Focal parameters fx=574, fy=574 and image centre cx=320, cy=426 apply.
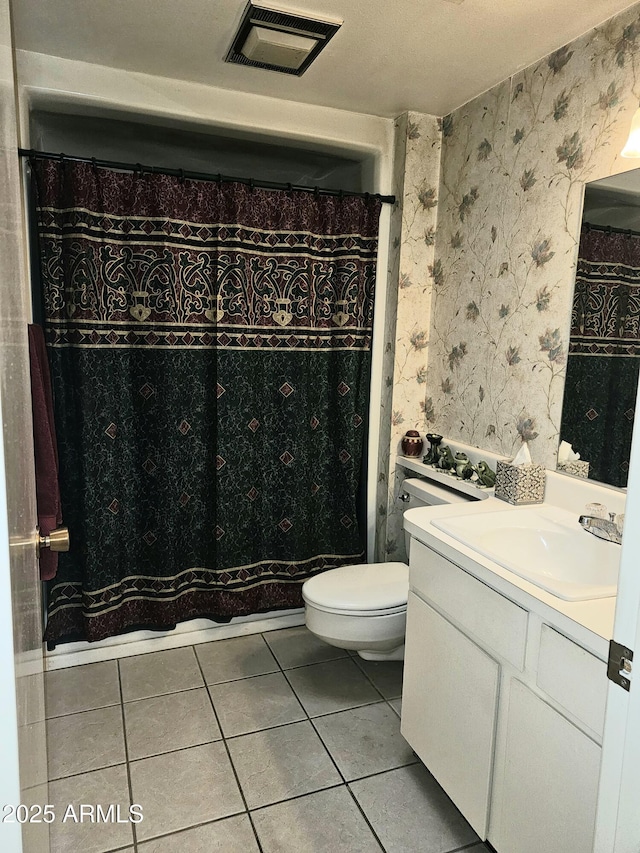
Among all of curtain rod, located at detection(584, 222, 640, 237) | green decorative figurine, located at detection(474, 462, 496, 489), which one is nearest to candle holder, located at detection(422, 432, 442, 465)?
green decorative figurine, located at detection(474, 462, 496, 489)

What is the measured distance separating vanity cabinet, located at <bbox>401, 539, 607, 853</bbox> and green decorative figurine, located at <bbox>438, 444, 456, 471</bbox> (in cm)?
78

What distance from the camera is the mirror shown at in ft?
5.53

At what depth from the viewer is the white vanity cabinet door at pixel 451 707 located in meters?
1.43

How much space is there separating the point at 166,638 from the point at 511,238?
2.19 m

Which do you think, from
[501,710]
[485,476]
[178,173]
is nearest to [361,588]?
[485,476]

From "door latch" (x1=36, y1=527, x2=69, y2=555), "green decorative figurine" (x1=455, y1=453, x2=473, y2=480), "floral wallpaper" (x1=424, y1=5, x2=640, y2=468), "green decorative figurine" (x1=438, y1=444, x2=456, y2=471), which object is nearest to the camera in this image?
"door latch" (x1=36, y1=527, x2=69, y2=555)

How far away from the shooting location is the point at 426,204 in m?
2.57

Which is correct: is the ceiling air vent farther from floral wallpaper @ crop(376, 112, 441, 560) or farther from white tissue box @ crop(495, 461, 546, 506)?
white tissue box @ crop(495, 461, 546, 506)

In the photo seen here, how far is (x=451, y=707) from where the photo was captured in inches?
61.2

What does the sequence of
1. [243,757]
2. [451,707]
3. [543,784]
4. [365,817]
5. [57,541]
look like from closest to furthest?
1. [57,541]
2. [543,784]
3. [451,707]
4. [365,817]
5. [243,757]

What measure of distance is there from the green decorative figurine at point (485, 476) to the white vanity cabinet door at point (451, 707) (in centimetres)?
65

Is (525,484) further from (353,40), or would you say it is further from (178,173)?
(178,173)

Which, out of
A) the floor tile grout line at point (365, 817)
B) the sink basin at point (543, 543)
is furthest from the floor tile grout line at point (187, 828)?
the sink basin at point (543, 543)

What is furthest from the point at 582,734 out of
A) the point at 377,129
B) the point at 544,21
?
the point at 377,129
